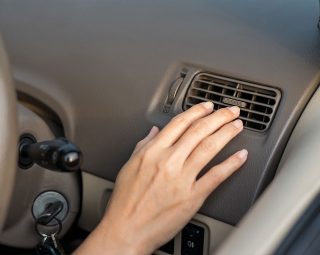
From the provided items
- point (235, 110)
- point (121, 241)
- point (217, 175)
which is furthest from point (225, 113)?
point (121, 241)

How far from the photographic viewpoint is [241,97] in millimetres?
1302

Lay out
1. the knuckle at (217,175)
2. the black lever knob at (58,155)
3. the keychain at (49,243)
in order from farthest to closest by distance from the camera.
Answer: the keychain at (49,243), the knuckle at (217,175), the black lever knob at (58,155)

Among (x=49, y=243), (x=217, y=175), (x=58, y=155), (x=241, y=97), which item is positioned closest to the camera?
(x=58, y=155)

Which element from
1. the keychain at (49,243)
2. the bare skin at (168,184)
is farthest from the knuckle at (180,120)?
the keychain at (49,243)

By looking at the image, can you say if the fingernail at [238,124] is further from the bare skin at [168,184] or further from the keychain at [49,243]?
the keychain at [49,243]

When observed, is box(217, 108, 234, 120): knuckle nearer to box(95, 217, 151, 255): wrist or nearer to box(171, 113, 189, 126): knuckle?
box(171, 113, 189, 126): knuckle

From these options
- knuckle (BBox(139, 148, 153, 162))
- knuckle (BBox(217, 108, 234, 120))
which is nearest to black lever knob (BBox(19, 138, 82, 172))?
knuckle (BBox(139, 148, 153, 162))

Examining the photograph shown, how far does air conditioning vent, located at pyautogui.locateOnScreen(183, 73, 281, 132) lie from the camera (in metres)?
1.26

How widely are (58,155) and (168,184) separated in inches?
9.9

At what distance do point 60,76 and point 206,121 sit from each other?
47 centimetres

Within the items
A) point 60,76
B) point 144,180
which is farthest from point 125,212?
point 60,76

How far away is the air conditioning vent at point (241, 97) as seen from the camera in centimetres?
126

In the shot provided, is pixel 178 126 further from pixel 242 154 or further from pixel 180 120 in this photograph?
pixel 242 154

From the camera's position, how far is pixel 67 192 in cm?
152
